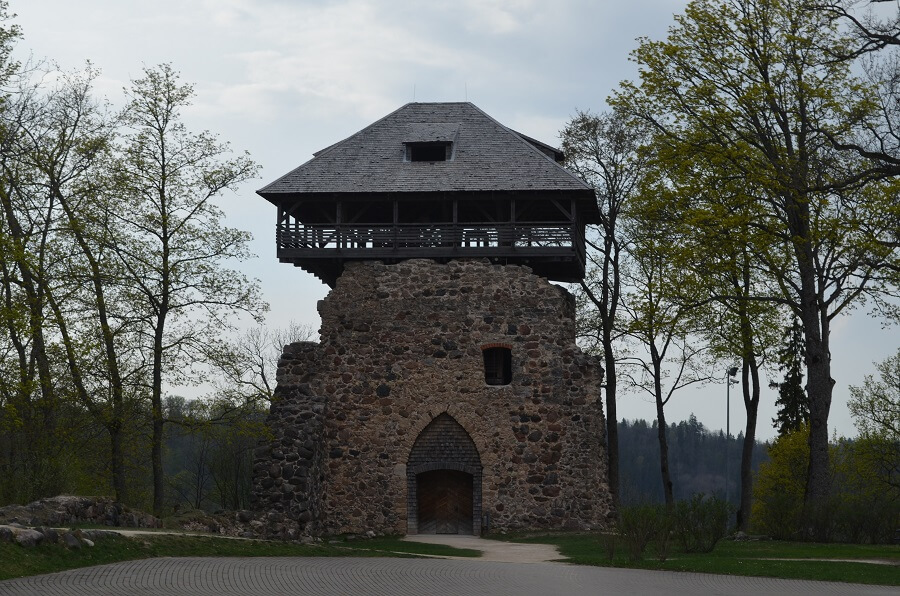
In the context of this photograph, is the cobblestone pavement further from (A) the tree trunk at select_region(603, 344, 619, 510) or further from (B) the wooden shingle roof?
(A) the tree trunk at select_region(603, 344, 619, 510)

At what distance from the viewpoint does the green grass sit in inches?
582

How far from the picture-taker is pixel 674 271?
30688mm

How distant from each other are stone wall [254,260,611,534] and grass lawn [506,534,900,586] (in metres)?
2.81

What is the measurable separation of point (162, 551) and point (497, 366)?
13.7 meters

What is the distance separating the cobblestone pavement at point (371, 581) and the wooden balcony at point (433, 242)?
12.1 m

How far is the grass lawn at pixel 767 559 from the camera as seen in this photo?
703 inches

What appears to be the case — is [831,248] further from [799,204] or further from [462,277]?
[462,277]

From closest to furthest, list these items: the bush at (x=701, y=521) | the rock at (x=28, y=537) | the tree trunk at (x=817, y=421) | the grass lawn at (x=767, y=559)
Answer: the rock at (x=28, y=537) → the grass lawn at (x=767, y=559) → the bush at (x=701, y=521) → the tree trunk at (x=817, y=421)

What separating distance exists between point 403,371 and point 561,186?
6640 millimetres

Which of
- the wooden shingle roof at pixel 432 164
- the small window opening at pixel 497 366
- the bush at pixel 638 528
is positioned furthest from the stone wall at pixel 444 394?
the bush at pixel 638 528

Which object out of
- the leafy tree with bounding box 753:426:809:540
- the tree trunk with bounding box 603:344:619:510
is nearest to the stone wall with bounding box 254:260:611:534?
the tree trunk with bounding box 603:344:619:510

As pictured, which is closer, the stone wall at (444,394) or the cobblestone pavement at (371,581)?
the cobblestone pavement at (371,581)

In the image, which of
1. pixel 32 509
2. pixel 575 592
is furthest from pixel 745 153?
pixel 32 509

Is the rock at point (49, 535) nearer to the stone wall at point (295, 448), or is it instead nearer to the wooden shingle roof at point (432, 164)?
the stone wall at point (295, 448)
